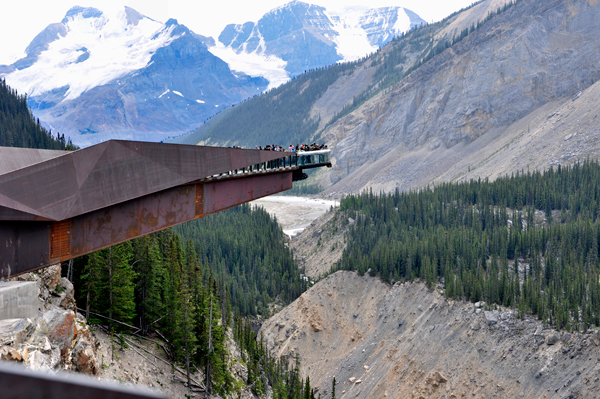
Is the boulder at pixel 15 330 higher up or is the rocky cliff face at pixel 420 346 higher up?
the boulder at pixel 15 330

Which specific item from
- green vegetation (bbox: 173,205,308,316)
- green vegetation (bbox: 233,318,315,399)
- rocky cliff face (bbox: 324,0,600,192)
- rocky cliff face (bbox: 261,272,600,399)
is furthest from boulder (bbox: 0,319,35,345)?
rocky cliff face (bbox: 324,0,600,192)

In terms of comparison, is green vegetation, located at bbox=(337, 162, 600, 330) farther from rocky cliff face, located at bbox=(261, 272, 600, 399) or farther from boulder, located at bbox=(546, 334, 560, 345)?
rocky cliff face, located at bbox=(261, 272, 600, 399)

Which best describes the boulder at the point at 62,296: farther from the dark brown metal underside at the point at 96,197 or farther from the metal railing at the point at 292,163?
the metal railing at the point at 292,163

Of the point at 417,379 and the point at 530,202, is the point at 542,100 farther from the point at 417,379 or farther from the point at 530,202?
the point at 417,379

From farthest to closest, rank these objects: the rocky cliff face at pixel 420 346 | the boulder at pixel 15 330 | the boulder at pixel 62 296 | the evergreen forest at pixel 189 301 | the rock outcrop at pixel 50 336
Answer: the rocky cliff face at pixel 420 346 → the evergreen forest at pixel 189 301 → the boulder at pixel 62 296 → the rock outcrop at pixel 50 336 → the boulder at pixel 15 330

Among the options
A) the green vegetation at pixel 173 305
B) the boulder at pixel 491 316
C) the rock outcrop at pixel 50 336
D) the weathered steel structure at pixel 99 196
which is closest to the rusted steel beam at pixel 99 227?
the weathered steel structure at pixel 99 196

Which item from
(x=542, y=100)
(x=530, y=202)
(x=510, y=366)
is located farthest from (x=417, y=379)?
(x=542, y=100)
